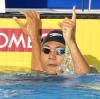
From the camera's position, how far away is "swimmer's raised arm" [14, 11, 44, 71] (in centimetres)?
543

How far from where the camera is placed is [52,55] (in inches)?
201

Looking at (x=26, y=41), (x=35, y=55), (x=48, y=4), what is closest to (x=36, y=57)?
(x=35, y=55)

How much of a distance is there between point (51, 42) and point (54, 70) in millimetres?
308

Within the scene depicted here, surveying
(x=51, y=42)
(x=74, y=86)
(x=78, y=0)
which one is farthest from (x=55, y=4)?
(x=74, y=86)

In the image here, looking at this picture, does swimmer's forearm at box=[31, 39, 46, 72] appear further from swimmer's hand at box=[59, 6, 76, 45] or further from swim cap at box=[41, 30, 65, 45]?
swimmer's hand at box=[59, 6, 76, 45]

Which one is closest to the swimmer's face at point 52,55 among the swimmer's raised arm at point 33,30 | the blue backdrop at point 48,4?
the swimmer's raised arm at point 33,30

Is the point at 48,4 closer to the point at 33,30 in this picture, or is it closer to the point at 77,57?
the point at 33,30

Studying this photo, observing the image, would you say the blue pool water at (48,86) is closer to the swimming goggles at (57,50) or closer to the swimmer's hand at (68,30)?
the swimming goggles at (57,50)

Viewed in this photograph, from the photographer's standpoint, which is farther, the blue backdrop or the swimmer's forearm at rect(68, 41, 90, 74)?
the blue backdrop

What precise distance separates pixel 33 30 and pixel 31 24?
72mm

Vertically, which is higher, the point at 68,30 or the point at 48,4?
the point at 48,4

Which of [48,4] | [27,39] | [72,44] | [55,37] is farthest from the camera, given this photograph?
[48,4]

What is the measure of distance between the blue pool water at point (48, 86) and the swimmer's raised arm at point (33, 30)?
21 cm

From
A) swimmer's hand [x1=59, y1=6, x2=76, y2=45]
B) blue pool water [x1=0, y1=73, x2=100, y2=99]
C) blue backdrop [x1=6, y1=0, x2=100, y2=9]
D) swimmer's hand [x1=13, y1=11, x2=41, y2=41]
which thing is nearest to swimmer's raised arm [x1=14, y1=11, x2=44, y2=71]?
swimmer's hand [x1=13, y1=11, x2=41, y2=41]
